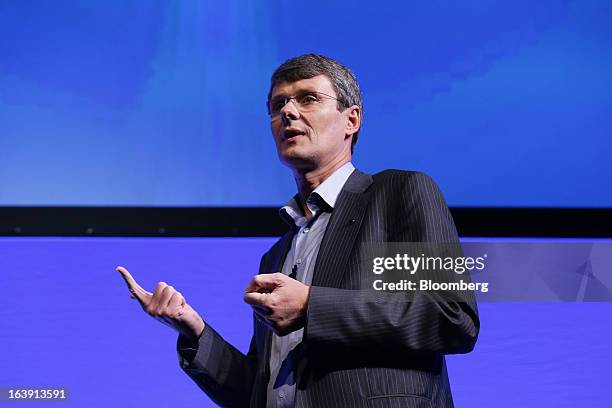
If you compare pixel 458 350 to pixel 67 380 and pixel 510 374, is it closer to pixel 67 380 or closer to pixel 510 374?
pixel 510 374

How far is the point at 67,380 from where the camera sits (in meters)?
2.44

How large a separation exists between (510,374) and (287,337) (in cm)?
131

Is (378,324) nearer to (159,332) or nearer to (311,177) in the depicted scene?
(311,177)

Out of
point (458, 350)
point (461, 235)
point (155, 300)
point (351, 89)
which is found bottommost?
point (458, 350)

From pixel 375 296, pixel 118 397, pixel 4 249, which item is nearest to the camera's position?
pixel 375 296

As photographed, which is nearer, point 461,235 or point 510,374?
point 510,374

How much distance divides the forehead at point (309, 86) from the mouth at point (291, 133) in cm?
8

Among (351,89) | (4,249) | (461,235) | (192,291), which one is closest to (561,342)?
(461,235)

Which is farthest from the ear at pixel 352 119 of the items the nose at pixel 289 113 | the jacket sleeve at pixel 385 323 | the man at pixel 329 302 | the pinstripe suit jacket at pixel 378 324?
the jacket sleeve at pixel 385 323

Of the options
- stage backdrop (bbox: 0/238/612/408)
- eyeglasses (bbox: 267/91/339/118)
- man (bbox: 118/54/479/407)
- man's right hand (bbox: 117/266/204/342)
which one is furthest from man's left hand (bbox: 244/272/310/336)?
stage backdrop (bbox: 0/238/612/408)

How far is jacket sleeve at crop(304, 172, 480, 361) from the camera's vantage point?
118 centimetres

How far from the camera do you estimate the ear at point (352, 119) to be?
160 cm

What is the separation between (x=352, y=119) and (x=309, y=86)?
11 centimetres

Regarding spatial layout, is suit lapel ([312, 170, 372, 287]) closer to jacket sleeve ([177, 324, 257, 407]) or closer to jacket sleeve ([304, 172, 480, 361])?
jacket sleeve ([304, 172, 480, 361])
